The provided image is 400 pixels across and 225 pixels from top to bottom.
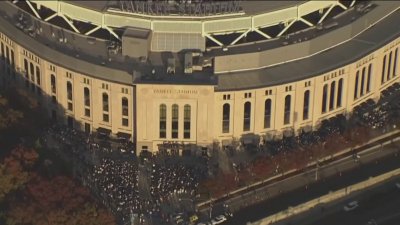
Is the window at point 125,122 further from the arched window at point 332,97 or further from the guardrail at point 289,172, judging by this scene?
the arched window at point 332,97

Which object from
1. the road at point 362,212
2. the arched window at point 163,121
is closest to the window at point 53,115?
the arched window at point 163,121

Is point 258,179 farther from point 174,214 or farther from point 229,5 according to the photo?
point 229,5

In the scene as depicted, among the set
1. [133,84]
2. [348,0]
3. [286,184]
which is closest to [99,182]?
[133,84]

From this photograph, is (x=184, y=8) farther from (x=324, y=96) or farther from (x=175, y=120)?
(x=324, y=96)

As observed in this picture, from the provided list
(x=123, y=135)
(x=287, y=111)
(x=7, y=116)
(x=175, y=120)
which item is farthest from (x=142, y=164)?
(x=287, y=111)

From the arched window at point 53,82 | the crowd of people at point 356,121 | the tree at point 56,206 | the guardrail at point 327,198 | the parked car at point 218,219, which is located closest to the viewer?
the tree at point 56,206

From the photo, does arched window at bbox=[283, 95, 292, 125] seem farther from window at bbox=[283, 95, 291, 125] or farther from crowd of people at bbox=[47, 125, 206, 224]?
crowd of people at bbox=[47, 125, 206, 224]

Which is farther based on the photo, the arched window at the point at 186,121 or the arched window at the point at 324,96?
the arched window at the point at 324,96
